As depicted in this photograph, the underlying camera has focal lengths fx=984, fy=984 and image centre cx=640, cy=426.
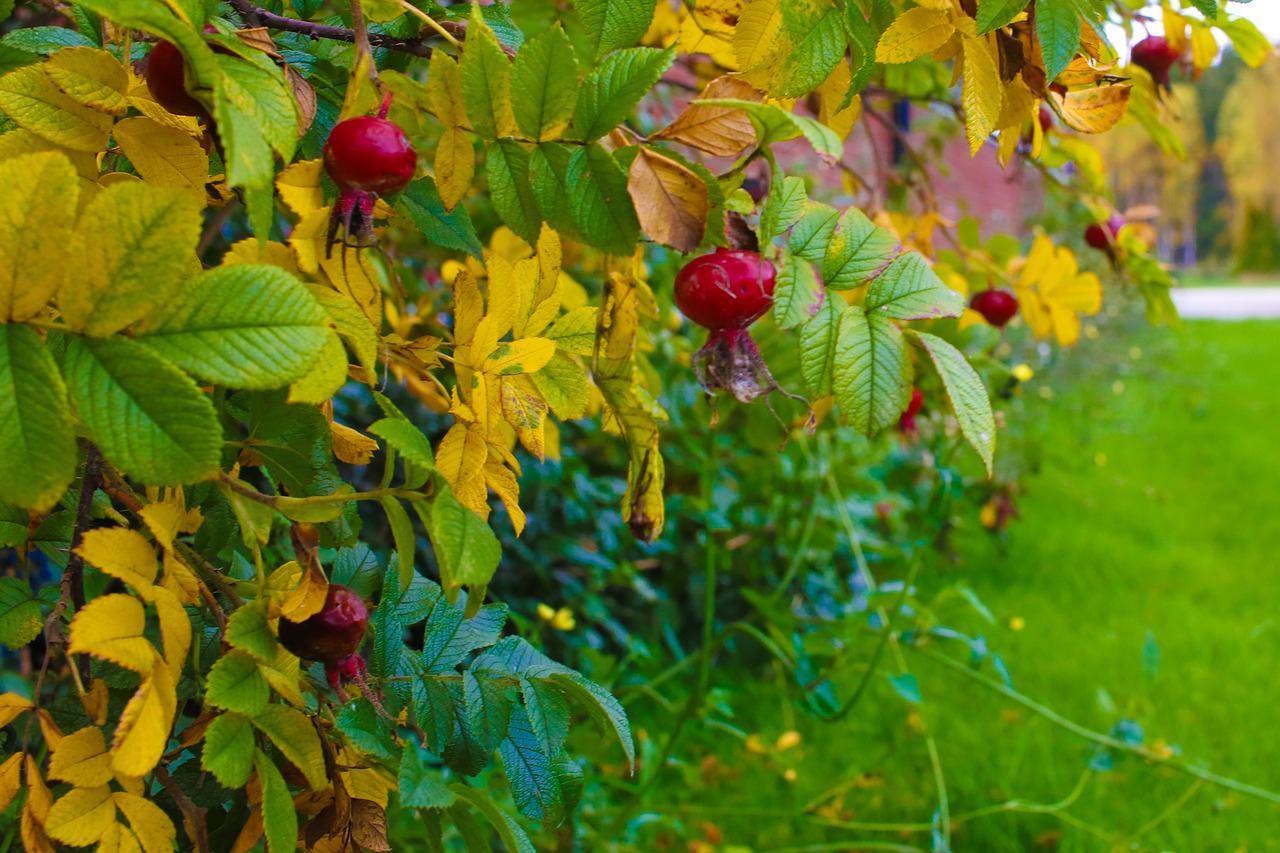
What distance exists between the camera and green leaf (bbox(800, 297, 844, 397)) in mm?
544

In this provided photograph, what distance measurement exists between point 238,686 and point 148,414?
17 centimetres

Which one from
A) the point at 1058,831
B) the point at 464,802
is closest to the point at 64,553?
the point at 464,802

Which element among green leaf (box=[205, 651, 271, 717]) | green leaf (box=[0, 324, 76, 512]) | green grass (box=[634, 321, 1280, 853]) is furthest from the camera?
green grass (box=[634, 321, 1280, 853])

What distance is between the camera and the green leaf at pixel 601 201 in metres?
0.52

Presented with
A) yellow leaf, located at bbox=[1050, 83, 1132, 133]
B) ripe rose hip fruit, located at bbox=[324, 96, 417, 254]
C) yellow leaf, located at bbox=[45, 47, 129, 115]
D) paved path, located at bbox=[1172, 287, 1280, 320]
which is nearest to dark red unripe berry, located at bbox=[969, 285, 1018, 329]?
yellow leaf, located at bbox=[1050, 83, 1132, 133]

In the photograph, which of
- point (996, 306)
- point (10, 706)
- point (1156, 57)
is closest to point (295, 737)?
point (10, 706)

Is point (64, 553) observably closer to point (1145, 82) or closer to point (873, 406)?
point (873, 406)

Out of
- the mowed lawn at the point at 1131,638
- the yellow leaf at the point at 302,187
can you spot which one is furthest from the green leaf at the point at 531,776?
the mowed lawn at the point at 1131,638

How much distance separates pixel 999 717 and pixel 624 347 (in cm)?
200

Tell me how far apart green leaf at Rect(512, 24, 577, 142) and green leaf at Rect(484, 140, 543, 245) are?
3cm

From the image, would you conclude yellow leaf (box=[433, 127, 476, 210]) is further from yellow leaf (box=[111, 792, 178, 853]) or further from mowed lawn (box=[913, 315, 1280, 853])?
mowed lawn (box=[913, 315, 1280, 853])

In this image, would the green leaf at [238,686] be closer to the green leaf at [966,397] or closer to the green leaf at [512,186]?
the green leaf at [512,186]

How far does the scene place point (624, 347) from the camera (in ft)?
2.03

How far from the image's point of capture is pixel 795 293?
546 millimetres
